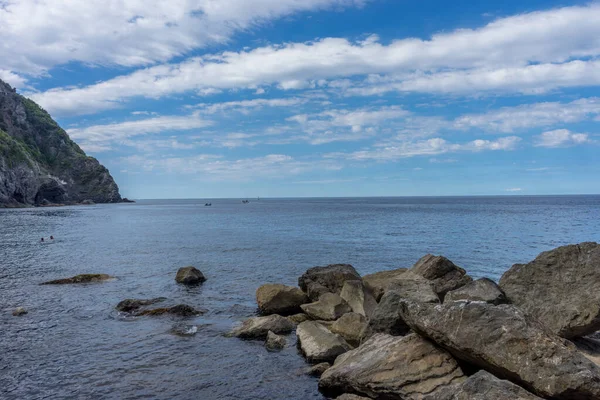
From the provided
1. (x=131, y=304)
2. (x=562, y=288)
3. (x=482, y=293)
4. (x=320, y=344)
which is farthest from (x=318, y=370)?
(x=131, y=304)

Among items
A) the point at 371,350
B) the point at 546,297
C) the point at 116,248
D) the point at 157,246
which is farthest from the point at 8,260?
the point at 546,297

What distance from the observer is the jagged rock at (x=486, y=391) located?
8695 millimetres

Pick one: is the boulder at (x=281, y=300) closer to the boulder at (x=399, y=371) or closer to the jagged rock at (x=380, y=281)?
the jagged rock at (x=380, y=281)

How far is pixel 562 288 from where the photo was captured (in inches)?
609

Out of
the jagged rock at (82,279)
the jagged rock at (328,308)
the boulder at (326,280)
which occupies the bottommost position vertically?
the jagged rock at (82,279)

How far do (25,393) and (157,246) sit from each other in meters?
44.7

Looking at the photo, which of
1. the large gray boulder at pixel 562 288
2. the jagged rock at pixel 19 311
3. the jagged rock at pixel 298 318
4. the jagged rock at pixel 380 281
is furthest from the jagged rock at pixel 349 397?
the jagged rock at pixel 19 311

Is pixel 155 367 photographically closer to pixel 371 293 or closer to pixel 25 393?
pixel 25 393

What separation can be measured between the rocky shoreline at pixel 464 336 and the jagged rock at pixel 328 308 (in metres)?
0.05

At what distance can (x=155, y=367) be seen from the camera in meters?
16.7

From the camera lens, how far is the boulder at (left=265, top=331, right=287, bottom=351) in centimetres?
1850

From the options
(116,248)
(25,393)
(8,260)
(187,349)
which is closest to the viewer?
(25,393)

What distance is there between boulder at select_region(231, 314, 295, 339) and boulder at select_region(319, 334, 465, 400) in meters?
7.42

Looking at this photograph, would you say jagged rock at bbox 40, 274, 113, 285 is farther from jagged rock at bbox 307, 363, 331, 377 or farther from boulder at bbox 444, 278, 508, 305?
boulder at bbox 444, 278, 508, 305
